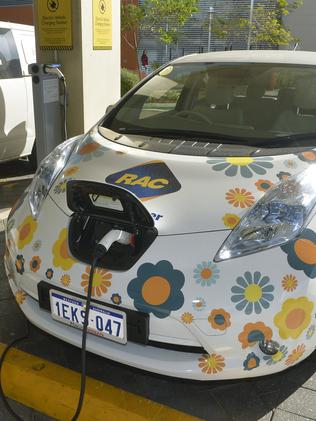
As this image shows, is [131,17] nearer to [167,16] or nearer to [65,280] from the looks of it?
[167,16]

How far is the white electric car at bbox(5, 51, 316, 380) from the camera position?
171 centimetres

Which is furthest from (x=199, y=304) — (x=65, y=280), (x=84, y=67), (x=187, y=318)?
(x=84, y=67)

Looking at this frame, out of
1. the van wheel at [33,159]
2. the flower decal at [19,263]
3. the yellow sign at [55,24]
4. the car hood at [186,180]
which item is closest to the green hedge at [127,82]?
the van wheel at [33,159]

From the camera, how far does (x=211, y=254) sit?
176 centimetres

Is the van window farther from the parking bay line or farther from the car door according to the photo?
the parking bay line

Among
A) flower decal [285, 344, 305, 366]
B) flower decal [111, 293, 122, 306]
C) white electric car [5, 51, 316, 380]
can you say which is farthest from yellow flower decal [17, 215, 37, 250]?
flower decal [285, 344, 305, 366]

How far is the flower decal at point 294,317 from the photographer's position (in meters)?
1.71

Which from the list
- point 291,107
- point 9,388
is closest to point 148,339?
point 9,388

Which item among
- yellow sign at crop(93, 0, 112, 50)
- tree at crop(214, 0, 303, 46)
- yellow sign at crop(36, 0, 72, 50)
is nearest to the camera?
yellow sign at crop(36, 0, 72, 50)

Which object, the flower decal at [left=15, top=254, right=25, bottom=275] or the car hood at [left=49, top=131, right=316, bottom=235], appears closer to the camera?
the car hood at [left=49, top=131, right=316, bottom=235]

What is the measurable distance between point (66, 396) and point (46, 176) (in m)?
1.08

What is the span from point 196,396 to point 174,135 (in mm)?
1346

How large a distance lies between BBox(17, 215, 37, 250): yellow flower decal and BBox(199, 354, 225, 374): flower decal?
0.92m

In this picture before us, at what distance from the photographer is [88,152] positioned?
2.44m
